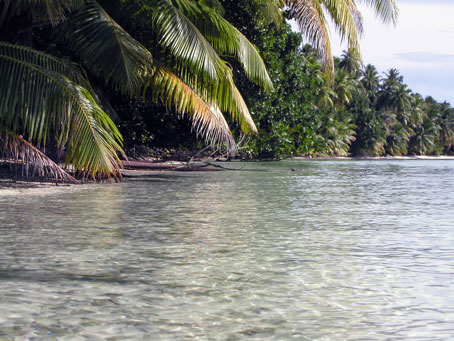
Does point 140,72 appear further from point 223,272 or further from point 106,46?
point 223,272

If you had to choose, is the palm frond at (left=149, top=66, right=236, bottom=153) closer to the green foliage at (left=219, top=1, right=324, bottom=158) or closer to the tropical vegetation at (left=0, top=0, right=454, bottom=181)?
the tropical vegetation at (left=0, top=0, right=454, bottom=181)

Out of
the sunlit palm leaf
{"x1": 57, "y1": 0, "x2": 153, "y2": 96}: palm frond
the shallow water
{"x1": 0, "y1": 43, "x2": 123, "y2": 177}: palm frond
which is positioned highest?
the sunlit palm leaf

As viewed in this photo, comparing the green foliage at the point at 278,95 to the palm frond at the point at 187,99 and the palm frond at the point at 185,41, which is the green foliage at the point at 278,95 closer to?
the palm frond at the point at 187,99

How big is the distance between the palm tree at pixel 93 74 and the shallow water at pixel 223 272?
1776 millimetres

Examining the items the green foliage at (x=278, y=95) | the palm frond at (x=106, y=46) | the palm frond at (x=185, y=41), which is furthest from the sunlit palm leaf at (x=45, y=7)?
the green foliage at (x=278, y=95)

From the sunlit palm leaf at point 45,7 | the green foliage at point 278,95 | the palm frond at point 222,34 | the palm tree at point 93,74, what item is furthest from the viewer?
the green foliage at point 278,95

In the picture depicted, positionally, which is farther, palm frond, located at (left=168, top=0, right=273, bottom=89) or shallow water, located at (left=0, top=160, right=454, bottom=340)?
palm frond, located at (left=168, top=0, right=273, bottom=89)

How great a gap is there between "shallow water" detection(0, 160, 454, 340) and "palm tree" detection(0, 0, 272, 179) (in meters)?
1.78

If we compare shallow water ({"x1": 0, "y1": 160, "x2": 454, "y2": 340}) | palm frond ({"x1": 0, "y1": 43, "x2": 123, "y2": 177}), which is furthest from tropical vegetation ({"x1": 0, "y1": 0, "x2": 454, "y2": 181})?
shallow water ({"x1": 0, "y1": 160, "x2": 454, "y2": 340})

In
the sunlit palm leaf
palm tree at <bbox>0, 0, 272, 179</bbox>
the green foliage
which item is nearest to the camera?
palm tree at <bbox>0, 0, 272, 179</bbox>

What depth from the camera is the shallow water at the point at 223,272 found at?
372 centimetres

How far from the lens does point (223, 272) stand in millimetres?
5168

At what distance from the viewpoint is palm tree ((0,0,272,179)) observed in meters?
11.2

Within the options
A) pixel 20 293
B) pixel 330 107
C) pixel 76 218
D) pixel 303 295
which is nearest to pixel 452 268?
pixel 303 295
